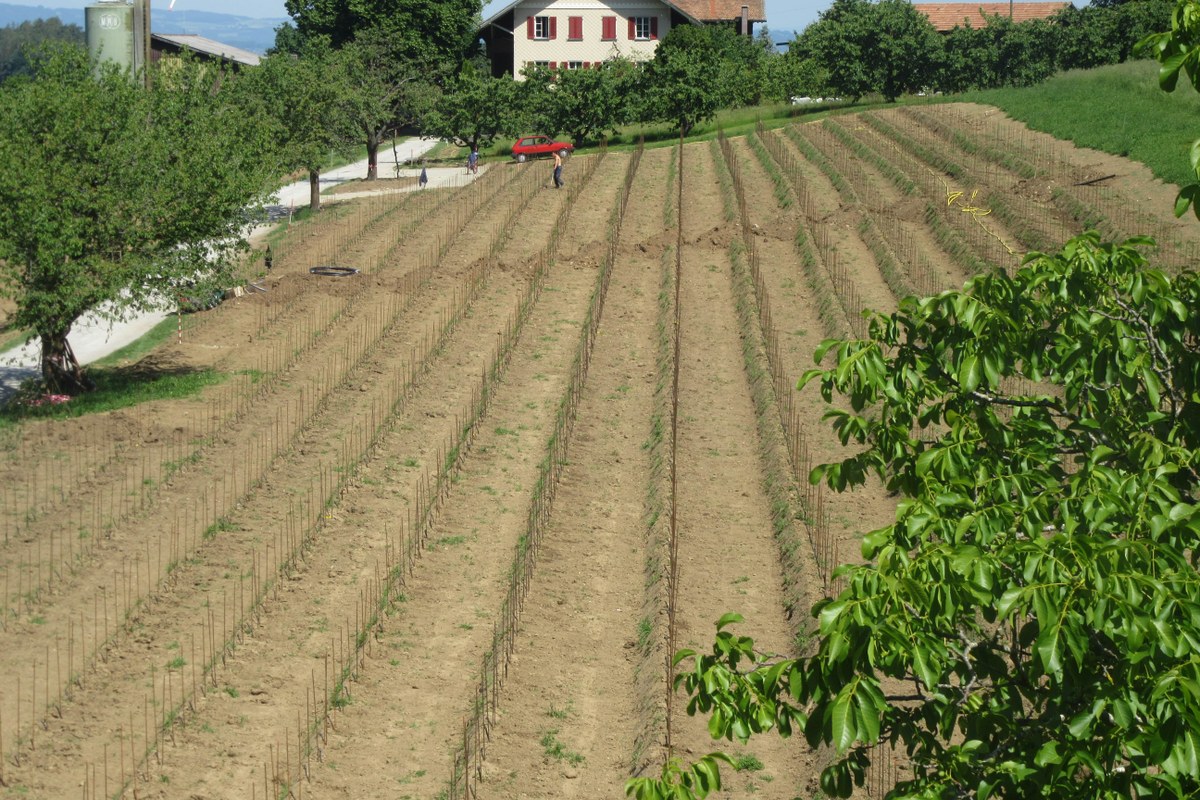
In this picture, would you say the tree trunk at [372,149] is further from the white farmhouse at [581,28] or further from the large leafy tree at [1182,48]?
the large leafy tree at [1182,48]

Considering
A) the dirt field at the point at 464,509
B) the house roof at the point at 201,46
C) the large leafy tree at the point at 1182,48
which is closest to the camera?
the large leafy tree at the point at 1182,48

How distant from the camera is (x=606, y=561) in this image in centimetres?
1806

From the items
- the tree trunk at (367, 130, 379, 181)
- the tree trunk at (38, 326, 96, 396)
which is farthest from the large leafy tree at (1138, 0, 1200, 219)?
the tree trunk at (367, 130, 379, 181)

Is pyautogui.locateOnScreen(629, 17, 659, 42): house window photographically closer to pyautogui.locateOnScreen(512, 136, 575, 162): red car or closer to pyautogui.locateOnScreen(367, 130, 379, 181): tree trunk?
pyautogui.locateOnScreen(512, 136, 575, 162): red car

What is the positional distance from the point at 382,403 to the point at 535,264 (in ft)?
34.4

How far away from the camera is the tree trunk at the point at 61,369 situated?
25.6 m

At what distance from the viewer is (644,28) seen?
3142 inches

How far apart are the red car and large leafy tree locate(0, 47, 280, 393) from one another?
3093cm

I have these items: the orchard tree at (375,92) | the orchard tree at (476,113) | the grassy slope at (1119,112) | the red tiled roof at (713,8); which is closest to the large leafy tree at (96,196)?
the grassy slope at (1119,112)

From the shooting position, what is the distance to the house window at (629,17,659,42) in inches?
3135

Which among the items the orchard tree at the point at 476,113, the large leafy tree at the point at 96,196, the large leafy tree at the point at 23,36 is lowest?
the large leafy tree at the point at 96,196

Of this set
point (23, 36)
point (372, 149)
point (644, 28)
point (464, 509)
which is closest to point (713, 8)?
point (644, 28)

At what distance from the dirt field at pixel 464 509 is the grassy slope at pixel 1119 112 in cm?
143

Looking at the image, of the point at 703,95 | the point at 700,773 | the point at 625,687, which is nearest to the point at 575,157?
the point at 703,95
